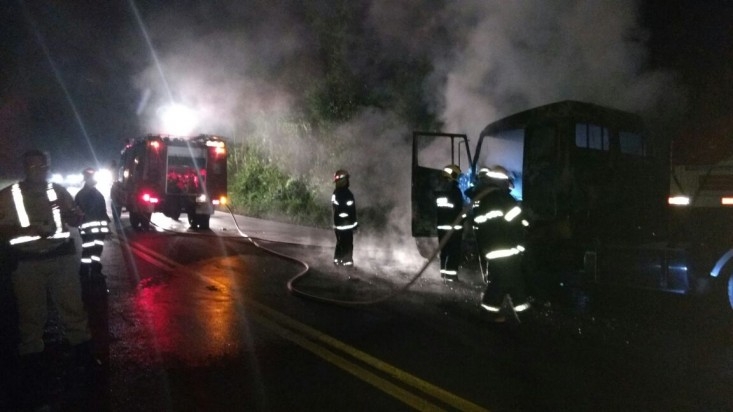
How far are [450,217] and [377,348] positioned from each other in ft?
10.8

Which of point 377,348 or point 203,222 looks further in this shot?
point 203,222

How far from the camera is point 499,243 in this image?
575 cm

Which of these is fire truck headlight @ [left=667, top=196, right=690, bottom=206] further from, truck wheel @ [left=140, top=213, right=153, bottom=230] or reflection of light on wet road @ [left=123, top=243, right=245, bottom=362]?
truck wheel @ [left=140, top=213, right=153, bottom=230]

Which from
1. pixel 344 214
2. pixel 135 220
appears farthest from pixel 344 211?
pixel 135 220

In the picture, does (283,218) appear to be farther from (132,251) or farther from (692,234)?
(692,234)

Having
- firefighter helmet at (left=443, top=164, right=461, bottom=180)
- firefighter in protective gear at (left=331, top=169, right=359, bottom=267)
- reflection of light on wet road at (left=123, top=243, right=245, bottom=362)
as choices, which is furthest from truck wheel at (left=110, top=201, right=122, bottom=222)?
firefighter helmet at (left=443, top=164, right=461, bottom=180)

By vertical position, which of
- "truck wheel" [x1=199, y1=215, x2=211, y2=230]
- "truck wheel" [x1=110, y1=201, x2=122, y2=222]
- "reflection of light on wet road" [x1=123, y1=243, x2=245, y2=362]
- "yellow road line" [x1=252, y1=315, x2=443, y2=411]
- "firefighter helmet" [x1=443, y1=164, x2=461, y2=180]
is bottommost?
"yellow road line" [x1=252, y1=315, x2=443, y2=411]

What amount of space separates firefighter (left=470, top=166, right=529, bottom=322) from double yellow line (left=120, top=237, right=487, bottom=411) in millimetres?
1590

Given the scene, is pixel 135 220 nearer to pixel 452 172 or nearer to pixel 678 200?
pixel 452 172

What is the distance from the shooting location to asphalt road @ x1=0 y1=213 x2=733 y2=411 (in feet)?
12.8

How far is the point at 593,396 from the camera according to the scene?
13.1 feet

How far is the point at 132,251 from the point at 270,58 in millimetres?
8682

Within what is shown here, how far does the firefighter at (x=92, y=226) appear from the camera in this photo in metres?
7.05

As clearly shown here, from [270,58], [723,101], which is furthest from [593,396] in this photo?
[270,58]
